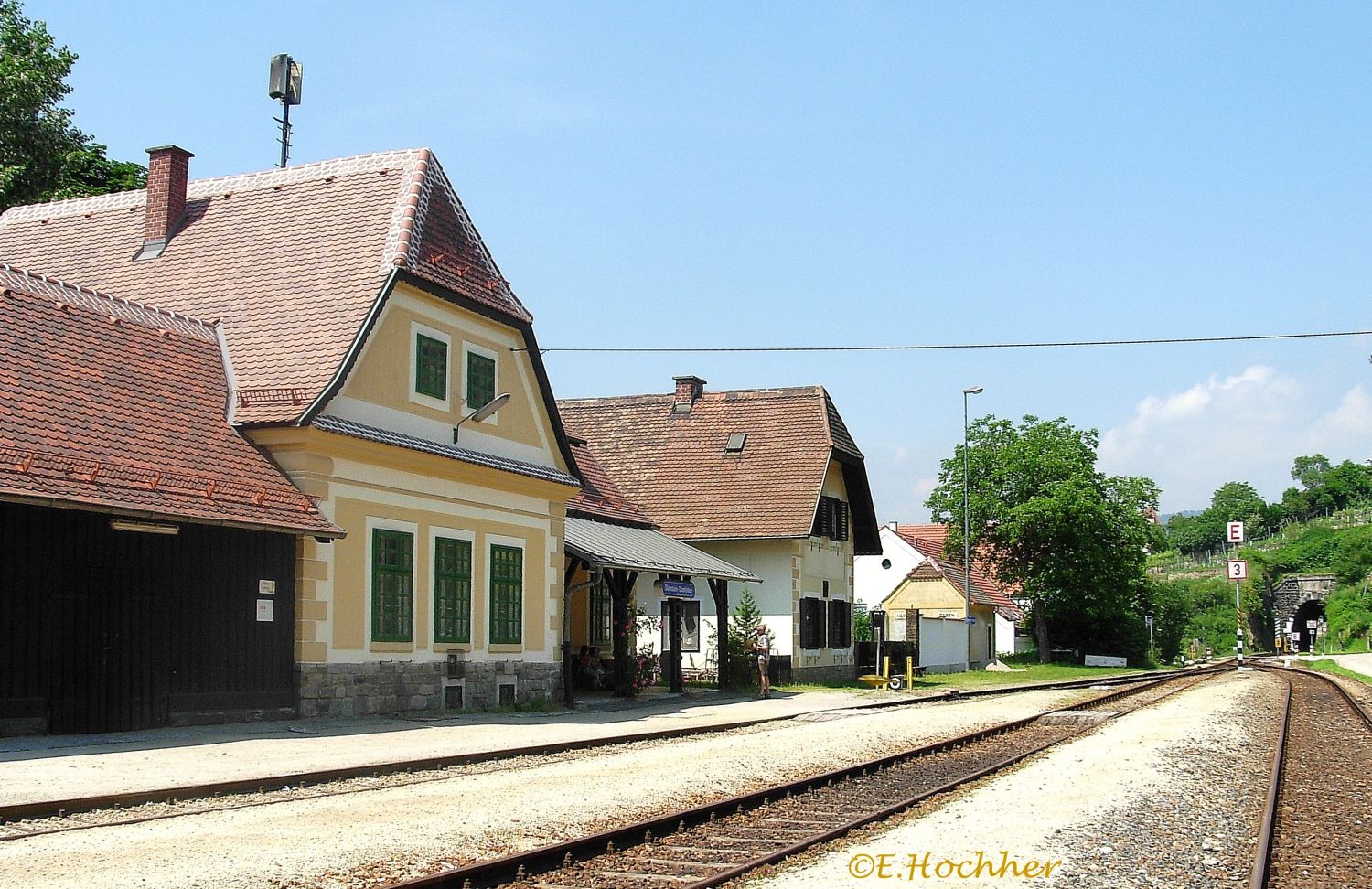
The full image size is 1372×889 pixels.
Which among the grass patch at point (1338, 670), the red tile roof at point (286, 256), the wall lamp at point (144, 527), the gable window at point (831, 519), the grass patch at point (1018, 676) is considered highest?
the red tile roof at point (286, 256)

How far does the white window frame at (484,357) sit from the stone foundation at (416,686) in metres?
4.00

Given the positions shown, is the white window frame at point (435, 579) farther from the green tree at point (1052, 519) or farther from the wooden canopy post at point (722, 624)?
the green tree at point (1052, 519)

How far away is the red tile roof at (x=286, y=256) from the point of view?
67.0 ft

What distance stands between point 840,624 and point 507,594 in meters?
18.7

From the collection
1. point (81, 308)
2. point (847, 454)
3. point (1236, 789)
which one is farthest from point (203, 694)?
point (847, 454)

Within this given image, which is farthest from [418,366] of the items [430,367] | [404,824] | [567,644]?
[404,824]

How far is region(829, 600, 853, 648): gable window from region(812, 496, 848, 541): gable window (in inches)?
74.3

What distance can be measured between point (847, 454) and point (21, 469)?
90.9 ft

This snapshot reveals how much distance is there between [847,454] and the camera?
3981 cm

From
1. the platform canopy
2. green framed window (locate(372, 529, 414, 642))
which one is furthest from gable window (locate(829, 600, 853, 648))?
green framed window (locate(372, 529, 414, 642))

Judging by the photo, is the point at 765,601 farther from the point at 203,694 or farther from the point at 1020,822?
the point at 1020,822

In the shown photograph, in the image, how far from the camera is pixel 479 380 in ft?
77.0

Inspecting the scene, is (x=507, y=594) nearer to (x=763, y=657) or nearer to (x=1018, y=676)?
(x=763, y=657)

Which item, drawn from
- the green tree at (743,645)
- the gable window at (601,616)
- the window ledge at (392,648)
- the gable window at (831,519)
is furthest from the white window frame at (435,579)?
the gable window at (831,519)
